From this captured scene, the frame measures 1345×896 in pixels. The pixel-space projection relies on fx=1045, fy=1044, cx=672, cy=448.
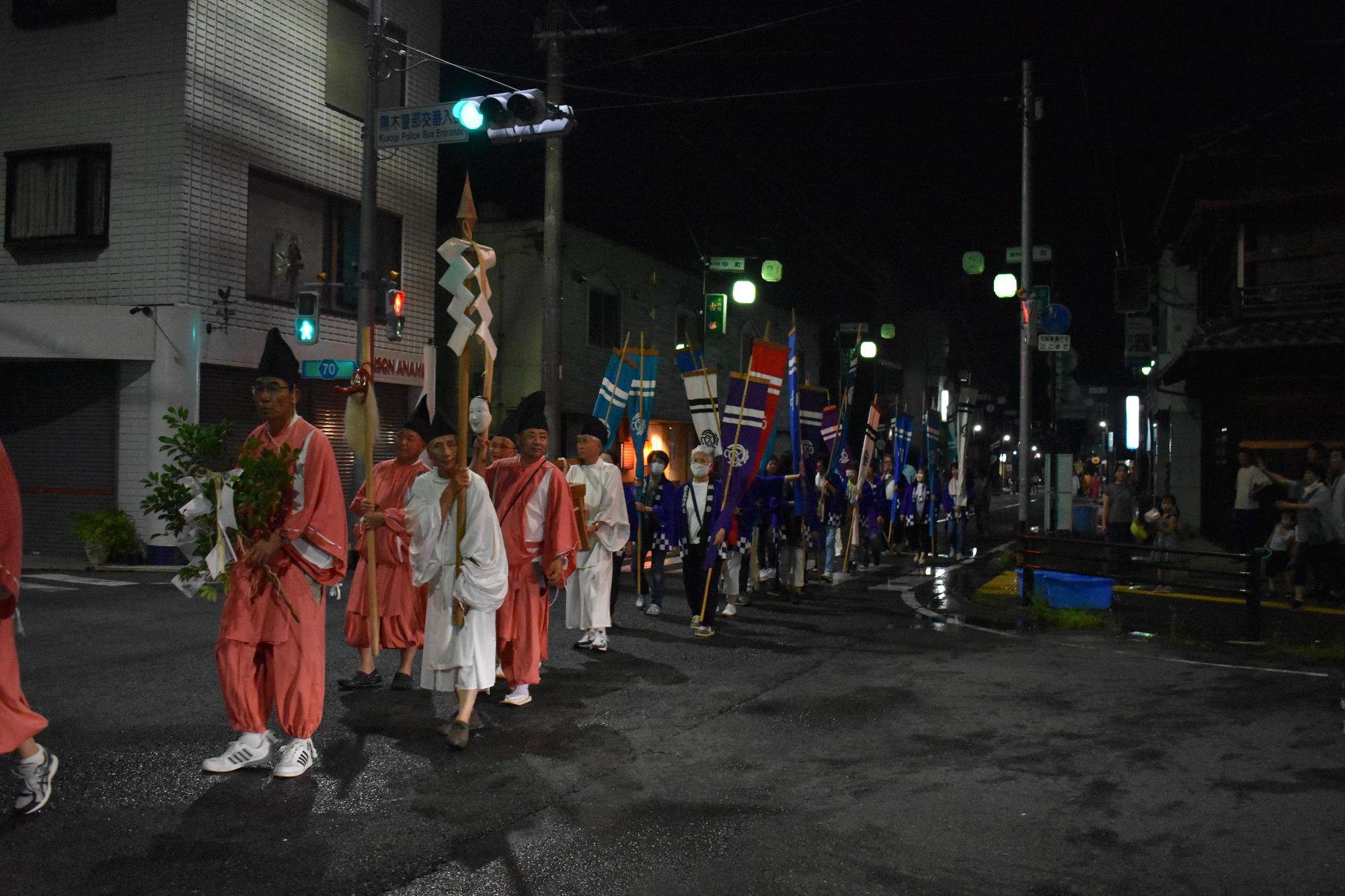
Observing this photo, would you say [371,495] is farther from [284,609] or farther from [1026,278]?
[1026,278]

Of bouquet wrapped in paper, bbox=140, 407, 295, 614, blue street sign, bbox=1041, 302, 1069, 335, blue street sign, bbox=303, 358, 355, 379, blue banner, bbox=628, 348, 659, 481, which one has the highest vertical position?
blue street sign, bbox=1041, 302, 1069, 335

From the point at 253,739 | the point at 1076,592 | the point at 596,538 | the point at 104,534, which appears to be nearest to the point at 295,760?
the point at 253,739

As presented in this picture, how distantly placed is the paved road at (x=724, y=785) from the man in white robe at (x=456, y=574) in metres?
0.40

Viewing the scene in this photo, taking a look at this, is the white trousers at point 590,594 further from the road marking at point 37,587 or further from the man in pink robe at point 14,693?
the road marking at point 37,587

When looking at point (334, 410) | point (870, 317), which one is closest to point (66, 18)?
point (334, 410)

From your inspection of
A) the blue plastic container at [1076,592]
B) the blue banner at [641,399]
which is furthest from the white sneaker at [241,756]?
the blue plastic container at [1076,592]

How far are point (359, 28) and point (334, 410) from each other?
23.6 feet

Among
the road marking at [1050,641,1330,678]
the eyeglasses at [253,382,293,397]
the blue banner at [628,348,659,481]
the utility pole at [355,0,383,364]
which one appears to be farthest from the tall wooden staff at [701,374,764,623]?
the utility pole at [355,0,383,364]

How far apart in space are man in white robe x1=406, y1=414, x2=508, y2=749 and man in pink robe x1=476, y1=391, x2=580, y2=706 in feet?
2.37

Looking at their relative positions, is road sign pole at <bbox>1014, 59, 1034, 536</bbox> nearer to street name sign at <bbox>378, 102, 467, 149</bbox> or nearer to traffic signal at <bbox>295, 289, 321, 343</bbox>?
street name sign at <bbox>378, 102, 467, 149</bbox>

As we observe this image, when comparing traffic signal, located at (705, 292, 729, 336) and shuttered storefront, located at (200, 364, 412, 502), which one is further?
traffic signal, located at (705, 292, 729, 336)

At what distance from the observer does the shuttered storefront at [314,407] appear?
1666cm

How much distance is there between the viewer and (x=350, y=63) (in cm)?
1942

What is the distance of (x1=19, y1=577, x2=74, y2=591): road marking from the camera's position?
12727 mm
